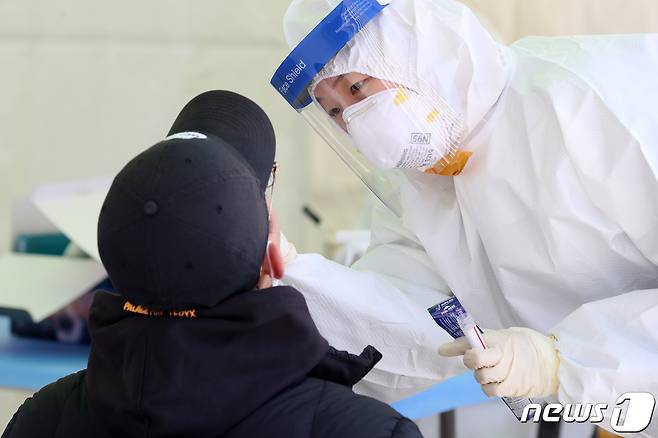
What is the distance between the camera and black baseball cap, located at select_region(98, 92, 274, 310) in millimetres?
691

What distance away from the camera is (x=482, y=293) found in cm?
135

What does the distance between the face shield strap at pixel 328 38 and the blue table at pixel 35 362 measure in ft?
2.71

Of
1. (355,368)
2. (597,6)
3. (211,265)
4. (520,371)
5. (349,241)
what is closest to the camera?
(211,265)

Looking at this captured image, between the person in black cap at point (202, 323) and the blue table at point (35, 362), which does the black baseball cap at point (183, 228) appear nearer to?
the person in black cap at point (202, 323)

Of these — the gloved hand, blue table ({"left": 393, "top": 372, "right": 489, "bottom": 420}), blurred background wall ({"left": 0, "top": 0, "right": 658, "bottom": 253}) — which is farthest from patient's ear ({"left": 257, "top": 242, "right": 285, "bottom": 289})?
blurred background wall ({"left": 0, "top": 0, "right": 658, "bottom": 253})

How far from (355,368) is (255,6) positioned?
1994 mm

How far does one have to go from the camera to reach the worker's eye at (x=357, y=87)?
130 cm

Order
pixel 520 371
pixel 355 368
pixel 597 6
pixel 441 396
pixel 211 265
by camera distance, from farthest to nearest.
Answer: pixel 597 6
pixel 441 396
pixel 520 371
pixel 355 368
pixel 211 265

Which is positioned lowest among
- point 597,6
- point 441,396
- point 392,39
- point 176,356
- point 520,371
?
point 441,396

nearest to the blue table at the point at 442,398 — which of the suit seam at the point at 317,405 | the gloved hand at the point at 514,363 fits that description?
the gloved hand at the point at 514,363

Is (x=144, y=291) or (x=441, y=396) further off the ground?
(x=144, y=291)

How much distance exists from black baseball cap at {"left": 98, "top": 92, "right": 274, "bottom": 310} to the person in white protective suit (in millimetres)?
473

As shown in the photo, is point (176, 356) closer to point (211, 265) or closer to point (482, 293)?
point (211, 265)

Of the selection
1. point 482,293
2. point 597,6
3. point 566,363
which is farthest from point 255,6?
point 566,363
